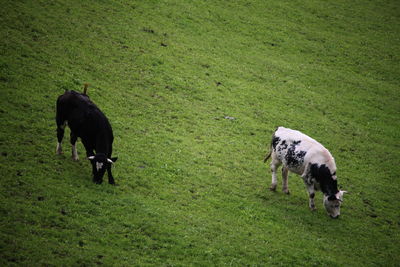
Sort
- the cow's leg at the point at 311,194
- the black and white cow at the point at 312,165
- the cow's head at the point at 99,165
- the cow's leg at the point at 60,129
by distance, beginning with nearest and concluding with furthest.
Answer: the cow's head at the point at 99,165
the cow's leg at the point at 60,129
the black and white cow at the point at 312,165
the cow's leg at the point at 311,194

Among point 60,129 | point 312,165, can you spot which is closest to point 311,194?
point 312,165

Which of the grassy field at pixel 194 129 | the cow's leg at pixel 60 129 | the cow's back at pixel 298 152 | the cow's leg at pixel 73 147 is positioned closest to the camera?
the grassy field at pixel 194 129

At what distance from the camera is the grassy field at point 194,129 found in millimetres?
12750

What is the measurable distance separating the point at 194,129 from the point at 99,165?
8.66m

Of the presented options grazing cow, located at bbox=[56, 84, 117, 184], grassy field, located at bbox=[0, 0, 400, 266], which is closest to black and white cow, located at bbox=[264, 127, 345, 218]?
grassy field, located at bbox=[0, 0, 400, 266]

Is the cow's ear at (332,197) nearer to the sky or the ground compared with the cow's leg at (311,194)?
nearer to the sky

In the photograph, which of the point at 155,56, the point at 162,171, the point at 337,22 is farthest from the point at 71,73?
the point at 337,22

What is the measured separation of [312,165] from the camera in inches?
636

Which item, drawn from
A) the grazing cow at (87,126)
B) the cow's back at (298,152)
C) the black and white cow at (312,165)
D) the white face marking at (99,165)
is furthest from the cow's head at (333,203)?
the white face marking at (99,165)

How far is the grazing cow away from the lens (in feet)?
48.9

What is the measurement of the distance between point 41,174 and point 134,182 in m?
3.60

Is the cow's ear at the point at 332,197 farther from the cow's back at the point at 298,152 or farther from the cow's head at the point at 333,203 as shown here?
the cow's back at the point at 298,152

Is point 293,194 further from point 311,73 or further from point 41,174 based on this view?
point 311,73

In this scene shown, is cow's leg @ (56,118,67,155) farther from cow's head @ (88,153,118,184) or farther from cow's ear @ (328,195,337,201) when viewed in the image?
cow's ear @ (328,195,337,201)
